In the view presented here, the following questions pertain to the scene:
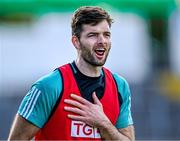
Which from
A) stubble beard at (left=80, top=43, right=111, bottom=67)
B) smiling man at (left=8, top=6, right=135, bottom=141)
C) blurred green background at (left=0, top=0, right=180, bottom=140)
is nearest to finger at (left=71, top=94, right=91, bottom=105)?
smiling man at (left=8, top=6, right=135, bottom=141)

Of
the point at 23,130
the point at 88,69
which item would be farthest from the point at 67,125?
the point at 88,69

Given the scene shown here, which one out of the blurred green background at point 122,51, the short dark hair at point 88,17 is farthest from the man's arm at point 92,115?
the blurred green background at point 122,51

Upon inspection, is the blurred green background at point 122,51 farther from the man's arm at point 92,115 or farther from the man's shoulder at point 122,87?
the man's arm at point 92,115

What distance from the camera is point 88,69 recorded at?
703 cm

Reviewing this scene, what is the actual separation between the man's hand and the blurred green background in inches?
342

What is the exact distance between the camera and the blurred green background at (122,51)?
15.9m

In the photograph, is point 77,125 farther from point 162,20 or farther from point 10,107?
point 162,20

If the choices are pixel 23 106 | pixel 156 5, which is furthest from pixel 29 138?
pixel 156 5

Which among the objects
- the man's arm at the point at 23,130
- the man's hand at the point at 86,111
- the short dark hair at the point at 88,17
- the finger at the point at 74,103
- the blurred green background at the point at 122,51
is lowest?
the man's arm at the point at 23,130

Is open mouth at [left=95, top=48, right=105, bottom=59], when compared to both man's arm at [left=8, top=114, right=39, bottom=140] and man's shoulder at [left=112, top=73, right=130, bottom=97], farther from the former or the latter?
man's arm at [left=8, top=114, right=39, bottom=140]

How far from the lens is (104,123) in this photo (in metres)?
6.86

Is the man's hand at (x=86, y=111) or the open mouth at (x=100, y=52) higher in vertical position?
the open mouth at (x=100, y=52)

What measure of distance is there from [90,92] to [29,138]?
625 mm

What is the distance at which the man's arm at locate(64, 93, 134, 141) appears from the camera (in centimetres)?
684
